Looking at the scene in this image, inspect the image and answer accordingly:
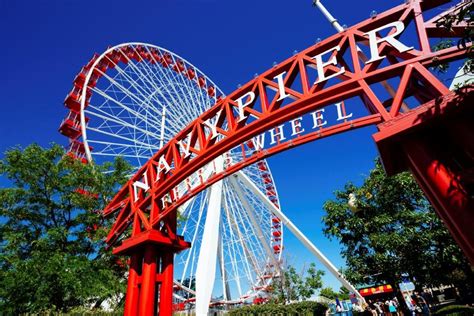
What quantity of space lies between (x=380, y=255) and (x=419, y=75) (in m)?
11.6

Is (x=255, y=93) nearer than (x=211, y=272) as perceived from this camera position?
Yes

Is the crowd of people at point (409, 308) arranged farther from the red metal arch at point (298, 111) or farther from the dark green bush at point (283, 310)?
the red metal arch at point (298, 111)

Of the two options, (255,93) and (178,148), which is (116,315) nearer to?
(178,148)

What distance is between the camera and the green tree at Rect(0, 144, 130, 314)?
36.8 ft

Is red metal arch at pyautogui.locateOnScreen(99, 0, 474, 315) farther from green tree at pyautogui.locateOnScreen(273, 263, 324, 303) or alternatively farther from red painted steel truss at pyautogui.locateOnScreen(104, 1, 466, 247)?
green tree at pyautogui.locateOnScreen(273, 263, 324, 303)

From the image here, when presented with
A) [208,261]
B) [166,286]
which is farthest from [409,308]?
[166,286]

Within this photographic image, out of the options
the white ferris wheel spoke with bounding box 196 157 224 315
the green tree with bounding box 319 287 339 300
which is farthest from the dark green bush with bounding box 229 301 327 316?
the green tree with bounding box 319 287 339 300

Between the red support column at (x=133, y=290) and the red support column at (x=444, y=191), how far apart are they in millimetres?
6753

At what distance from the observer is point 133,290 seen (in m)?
7.55

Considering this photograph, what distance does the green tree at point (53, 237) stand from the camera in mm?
11227

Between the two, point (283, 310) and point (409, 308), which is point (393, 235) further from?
point (283, 310)

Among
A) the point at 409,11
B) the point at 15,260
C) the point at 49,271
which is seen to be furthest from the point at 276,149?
the point at 15,260

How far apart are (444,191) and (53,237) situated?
544 inches

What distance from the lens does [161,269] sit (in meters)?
7.96
